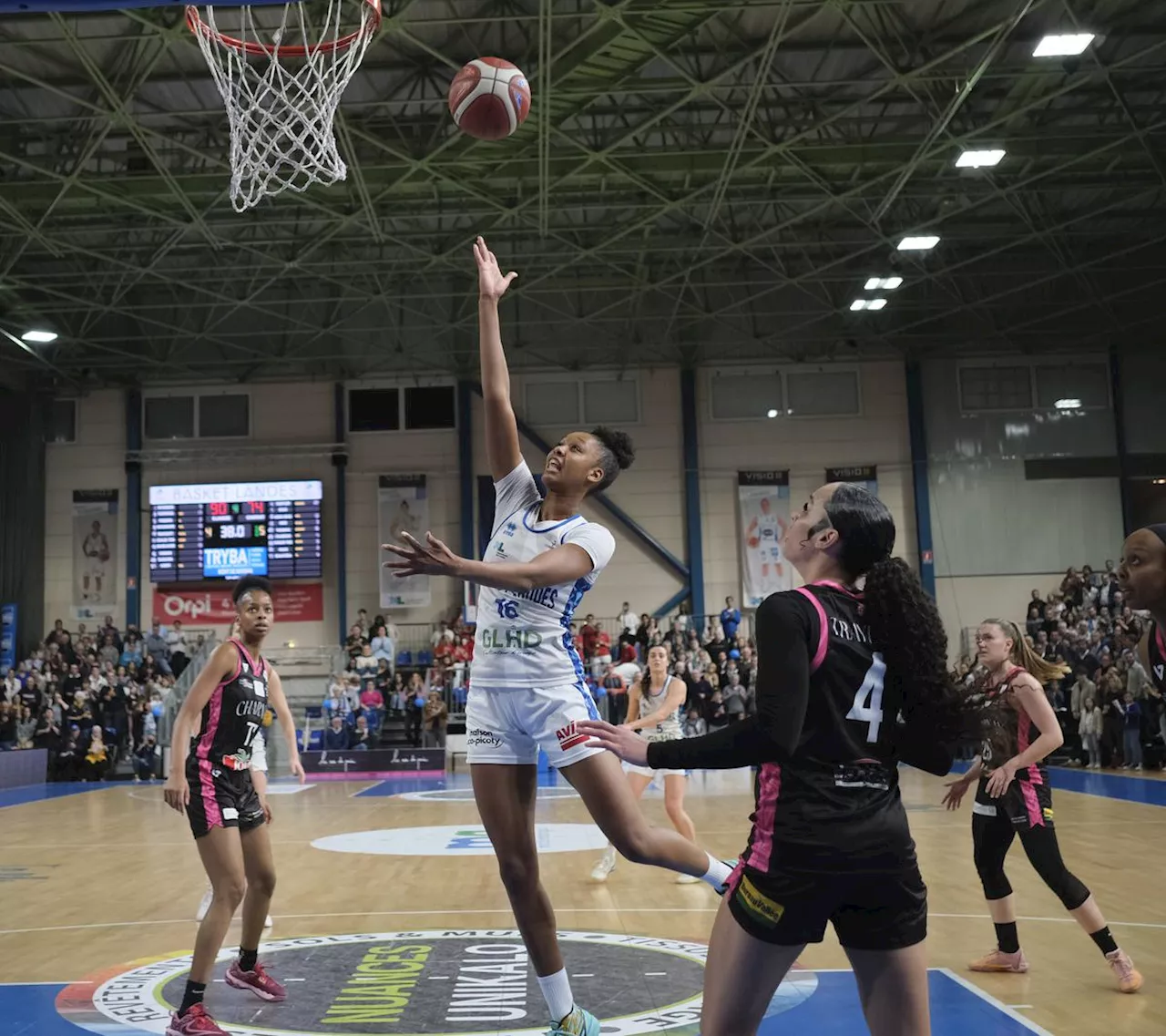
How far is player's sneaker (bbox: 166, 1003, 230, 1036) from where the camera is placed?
493 centimetres

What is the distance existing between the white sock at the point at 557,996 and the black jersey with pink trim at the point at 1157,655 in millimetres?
2378

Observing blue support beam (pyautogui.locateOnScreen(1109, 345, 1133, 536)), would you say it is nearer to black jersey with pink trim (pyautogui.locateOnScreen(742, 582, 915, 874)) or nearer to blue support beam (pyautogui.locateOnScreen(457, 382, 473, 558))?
blue support beam (pyautogui.locateOnScreen(457, 382, 473, 558))

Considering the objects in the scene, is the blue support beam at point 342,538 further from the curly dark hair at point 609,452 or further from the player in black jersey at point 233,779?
the curly dark hair at point 609,452

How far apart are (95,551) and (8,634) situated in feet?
9.14

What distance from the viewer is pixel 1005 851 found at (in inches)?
237

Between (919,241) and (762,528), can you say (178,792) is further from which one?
(762,528)

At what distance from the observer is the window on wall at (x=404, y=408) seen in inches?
1200

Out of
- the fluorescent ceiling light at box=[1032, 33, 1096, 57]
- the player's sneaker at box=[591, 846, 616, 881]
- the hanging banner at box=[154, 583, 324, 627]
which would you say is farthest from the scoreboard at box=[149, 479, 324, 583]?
the player's sneaker at box=[591, 846, 616, 881]

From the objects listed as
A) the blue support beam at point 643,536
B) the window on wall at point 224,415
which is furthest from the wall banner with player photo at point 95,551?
the blue support beam at point 643,536

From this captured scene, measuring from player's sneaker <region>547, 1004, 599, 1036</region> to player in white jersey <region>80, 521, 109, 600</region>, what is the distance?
92.3ft

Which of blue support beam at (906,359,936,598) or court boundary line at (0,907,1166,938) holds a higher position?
blue support beam at (906,359,936,598)

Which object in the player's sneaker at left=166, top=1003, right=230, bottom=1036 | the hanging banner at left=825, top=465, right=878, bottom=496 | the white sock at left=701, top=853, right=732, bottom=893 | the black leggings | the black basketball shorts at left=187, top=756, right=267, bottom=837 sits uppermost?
the hanging banner at left=825, top=465, right=878, bottom=496

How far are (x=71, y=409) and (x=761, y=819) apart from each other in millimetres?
31332

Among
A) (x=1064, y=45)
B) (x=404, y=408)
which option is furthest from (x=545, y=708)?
(x=404, y=408)
